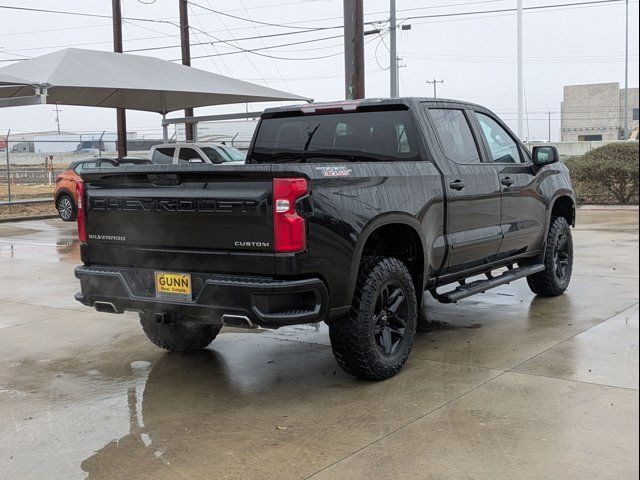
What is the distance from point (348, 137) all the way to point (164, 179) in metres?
1.71

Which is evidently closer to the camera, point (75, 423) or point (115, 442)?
point (115, 442)

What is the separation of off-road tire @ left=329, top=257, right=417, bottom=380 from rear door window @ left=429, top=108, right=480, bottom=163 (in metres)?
1.28

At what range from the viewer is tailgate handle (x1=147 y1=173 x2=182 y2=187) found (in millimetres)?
4668

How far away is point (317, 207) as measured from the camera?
439 cm

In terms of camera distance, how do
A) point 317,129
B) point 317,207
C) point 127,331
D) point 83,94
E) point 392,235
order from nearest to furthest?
point 317,207, point 392,235, point 317,129, point 127,331, point 83,94

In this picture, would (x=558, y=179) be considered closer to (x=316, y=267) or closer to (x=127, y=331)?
(x=316, y=267)

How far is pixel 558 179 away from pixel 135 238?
453 cm

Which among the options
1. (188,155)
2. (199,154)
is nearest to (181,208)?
(199,154)

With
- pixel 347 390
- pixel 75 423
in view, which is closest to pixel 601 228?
pixel 347 390

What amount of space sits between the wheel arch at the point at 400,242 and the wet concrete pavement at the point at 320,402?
0.72m

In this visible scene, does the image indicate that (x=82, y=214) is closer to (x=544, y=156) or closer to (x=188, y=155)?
(x=544, y=156)

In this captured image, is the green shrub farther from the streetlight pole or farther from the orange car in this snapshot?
the streetlight pole

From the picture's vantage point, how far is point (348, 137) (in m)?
5.80

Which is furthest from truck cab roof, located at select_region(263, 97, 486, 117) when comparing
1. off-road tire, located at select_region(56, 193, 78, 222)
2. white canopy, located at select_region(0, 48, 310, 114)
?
off-road tire, located at select_region(56, 193, 78, 222)
